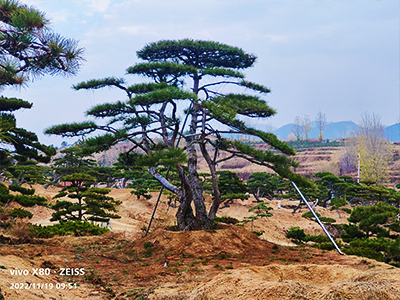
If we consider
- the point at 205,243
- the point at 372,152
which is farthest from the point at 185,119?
the point at 372,152

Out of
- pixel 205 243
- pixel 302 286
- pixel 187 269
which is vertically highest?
pixel 302 286

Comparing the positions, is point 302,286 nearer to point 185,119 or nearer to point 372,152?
point 185,119

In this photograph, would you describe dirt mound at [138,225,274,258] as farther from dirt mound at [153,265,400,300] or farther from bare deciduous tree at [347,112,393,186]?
bare deciduous tree at [347,112,393,186]

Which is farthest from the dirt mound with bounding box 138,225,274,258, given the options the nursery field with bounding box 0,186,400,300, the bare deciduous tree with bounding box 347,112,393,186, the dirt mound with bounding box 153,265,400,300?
the bare deciduous tree with bounding box 347,112,393,186

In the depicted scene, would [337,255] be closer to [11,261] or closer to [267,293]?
[267,293]

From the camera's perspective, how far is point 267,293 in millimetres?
4480

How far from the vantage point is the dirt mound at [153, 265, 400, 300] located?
4277mm

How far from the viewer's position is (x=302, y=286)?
455cm

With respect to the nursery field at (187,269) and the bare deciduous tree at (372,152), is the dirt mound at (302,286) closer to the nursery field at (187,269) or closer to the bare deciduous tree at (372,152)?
the nursery field at (187,269)

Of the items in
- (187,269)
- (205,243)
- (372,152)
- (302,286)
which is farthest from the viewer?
(372,152)

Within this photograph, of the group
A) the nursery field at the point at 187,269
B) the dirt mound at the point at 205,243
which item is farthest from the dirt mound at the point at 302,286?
the dirt mound at the point at 205,243

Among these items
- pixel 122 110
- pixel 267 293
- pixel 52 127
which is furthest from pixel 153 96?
pixel 267 293

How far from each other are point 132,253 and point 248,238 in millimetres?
2914

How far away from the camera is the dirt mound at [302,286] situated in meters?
4.28
